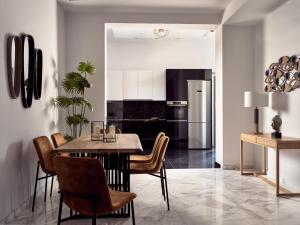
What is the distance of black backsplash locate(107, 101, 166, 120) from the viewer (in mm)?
8945

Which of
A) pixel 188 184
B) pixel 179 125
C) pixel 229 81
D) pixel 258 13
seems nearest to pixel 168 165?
pixel 188 184

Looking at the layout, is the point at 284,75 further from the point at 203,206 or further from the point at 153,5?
the point at 153,5

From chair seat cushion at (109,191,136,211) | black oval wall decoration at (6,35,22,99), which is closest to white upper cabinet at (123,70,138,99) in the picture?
black oval wall decoration at (6,35,22,99)

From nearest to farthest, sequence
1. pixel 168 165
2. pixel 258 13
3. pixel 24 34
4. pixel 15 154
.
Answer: pixel 15 154 < pixel 24 34 < pixel 258 13 < pixel 168 165

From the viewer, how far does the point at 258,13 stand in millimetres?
5195

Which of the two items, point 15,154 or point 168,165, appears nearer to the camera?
point 15,154

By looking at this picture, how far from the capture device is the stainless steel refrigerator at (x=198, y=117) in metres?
8.87

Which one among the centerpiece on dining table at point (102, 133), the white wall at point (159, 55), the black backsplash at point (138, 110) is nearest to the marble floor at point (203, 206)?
the centerpiece on dining table at point (102, 133)

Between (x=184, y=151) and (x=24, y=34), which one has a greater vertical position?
(x=24, y=34)

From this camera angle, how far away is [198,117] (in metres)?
8.90

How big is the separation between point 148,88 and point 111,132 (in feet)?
17.5

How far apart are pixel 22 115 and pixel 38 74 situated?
2.60 feet

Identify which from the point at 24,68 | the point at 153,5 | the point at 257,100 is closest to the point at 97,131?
the point at 24,68

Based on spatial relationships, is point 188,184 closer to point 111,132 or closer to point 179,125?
point 111,132
